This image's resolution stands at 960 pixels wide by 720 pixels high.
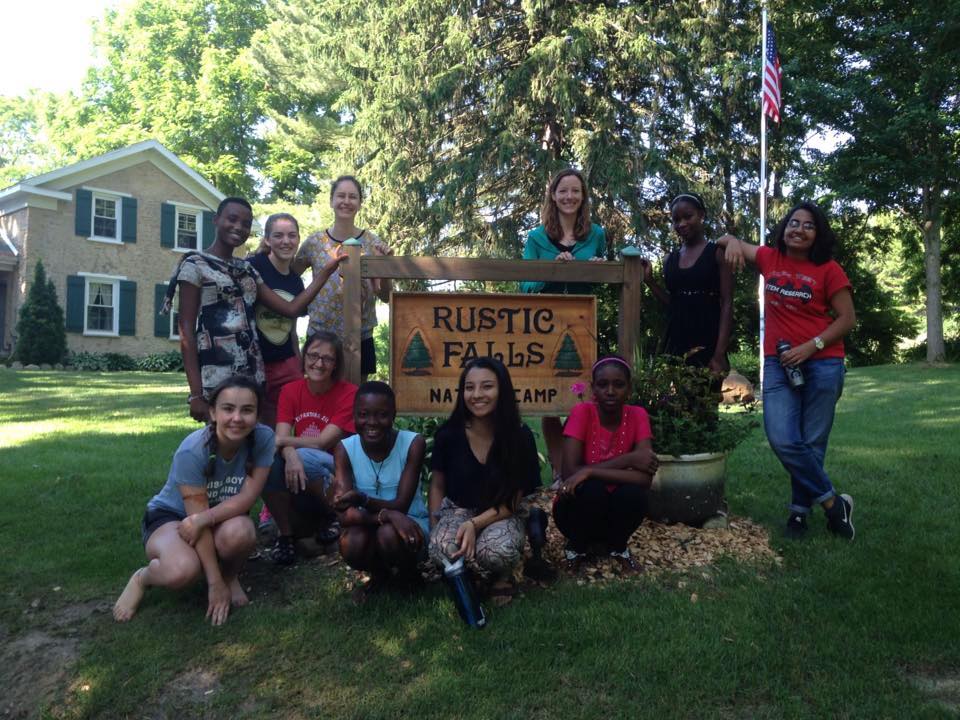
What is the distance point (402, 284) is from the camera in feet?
55.5

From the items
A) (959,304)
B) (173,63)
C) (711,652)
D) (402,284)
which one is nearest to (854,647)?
(711,652)

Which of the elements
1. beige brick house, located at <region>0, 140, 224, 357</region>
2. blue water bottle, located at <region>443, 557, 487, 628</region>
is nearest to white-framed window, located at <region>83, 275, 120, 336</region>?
beige brick house, located at <region>0, 140, 224, 357</region>

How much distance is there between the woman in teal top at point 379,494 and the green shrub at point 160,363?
18.8 m

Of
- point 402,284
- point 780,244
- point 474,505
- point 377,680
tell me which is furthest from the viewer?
point 402,284

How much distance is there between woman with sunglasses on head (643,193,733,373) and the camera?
14.0 feet

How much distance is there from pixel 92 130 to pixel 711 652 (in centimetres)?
3626

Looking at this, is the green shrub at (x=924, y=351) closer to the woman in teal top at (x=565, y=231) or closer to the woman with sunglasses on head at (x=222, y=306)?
the woman in teal top at (x=565, y=231)

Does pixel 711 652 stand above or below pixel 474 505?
below

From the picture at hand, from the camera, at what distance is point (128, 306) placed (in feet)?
70.3

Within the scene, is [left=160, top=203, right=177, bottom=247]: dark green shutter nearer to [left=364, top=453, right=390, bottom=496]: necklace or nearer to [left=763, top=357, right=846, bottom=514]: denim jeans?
[left=364, top=453, right=390, bottom=496]: necklace

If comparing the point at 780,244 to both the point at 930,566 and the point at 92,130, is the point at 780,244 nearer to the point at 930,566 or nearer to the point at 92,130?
the point at 930,566

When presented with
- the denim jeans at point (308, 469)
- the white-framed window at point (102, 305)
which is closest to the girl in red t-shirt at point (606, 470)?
the denim jeans at point (308, 469)

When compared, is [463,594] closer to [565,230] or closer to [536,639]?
[536,639]

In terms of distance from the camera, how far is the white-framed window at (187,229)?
22859 millimetres
